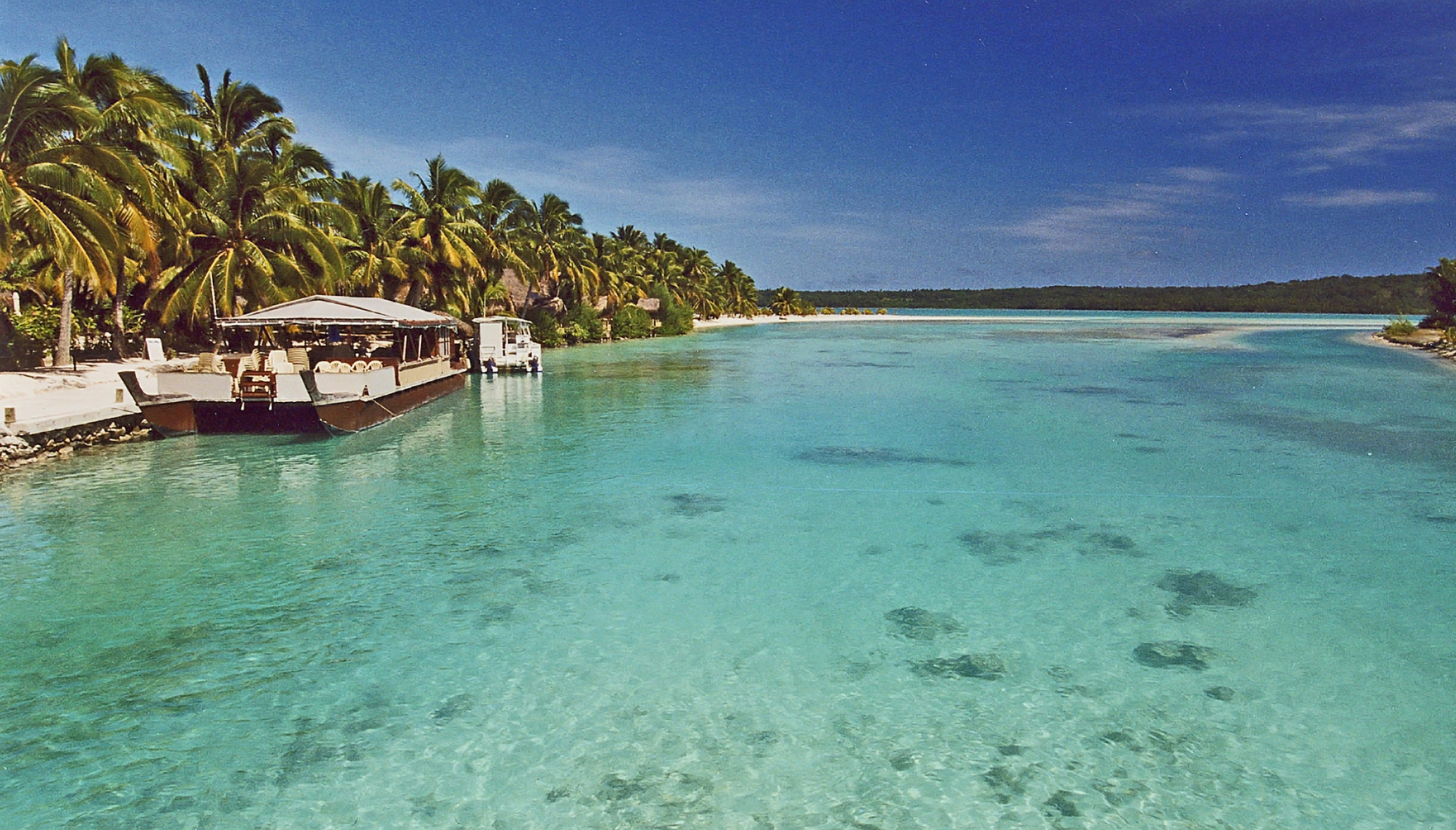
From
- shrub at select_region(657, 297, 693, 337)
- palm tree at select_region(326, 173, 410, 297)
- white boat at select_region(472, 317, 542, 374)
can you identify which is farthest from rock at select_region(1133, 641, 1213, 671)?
shrub at select_region(657, 297, 693, 337)

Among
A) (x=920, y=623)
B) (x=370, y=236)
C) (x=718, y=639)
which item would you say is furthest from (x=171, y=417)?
(x=370, y=236)

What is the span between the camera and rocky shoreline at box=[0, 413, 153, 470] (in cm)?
1379

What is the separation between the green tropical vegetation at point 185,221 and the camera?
680 inches

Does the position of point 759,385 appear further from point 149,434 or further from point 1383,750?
point 1383,750

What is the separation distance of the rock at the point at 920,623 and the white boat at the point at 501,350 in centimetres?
2659

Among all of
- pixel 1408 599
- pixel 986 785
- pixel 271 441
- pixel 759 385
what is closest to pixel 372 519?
pixel 271 441

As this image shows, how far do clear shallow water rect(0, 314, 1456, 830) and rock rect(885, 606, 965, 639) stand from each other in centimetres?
7

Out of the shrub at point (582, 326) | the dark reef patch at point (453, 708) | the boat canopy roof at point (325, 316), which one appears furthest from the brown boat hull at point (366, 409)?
the shrub at point (582, 326)

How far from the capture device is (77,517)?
10805mm

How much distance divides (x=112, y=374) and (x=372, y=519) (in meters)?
16.6

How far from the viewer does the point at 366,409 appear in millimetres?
18031

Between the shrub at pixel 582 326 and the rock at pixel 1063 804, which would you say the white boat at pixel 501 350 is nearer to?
the shrub at pixel 582 326

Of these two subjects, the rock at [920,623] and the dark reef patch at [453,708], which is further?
the rock at [920,623]

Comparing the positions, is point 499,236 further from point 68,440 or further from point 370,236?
point 68,440
